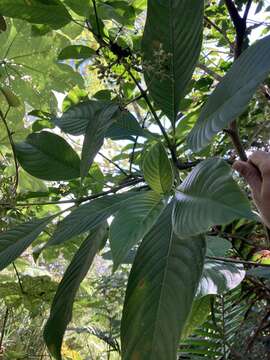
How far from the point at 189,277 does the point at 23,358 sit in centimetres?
118

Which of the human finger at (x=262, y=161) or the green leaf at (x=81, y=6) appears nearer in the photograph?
the human finger at (x=262, y=161)

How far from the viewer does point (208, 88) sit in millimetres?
1295

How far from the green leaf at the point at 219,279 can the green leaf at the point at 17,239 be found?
0.93ft

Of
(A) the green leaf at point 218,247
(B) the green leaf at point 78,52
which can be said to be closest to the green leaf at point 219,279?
(A) the green leaf at point 218,247

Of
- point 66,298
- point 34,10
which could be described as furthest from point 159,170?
point 34,10

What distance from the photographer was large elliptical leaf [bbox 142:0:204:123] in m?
0.60

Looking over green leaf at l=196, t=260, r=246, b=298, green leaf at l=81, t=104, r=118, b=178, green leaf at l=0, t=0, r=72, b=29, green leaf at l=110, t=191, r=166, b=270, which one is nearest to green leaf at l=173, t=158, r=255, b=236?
green leaf at l=110, t=191, r=166, b=270

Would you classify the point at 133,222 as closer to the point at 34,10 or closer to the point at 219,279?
the point at 219,279

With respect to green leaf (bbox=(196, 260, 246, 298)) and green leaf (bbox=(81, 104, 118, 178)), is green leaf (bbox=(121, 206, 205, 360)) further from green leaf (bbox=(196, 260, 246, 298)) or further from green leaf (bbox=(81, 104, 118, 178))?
green leaf (bbox=(196, 260, 246, 298))

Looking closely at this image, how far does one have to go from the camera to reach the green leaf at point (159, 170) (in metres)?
0.51

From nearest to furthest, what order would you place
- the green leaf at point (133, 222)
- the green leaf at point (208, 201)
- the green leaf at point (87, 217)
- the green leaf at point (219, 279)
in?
the green leaf at point (208, 201), the green leaf at point (133, 222), the green leaf at point (87, 217), the green leaf at point (219, 279)

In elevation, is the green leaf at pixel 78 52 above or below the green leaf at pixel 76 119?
above

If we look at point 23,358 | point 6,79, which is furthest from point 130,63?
point 23,358

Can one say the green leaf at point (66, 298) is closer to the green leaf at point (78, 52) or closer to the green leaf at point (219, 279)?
the green leaf at point (219, 279)
